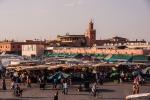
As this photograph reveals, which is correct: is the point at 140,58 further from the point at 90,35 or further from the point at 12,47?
the point at 12,47

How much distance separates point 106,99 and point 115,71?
8.58m

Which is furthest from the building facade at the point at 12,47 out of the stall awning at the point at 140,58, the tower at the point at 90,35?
the stall awning at the point at 140,58

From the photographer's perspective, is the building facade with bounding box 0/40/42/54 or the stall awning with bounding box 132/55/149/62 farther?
the building facade with bounding box 0/40/42/54

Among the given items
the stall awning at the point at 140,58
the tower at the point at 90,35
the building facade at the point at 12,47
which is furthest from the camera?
the tower at the point at 90,35

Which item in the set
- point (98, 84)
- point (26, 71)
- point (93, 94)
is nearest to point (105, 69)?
point (98, 84)

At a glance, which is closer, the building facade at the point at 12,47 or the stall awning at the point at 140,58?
the stall awning at the point at 140,58

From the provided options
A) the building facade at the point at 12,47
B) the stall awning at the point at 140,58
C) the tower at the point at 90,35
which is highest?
the tower at the point at 90,35

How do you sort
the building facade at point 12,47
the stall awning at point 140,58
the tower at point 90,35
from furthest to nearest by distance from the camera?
the tower at point 90,35
the building facade at point 12,47
the stall awning at point 140,58

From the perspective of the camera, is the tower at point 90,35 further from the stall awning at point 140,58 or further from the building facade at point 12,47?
the stall awning at point 140,58

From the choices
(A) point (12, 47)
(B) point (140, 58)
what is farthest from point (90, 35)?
(B) point (140, 58)

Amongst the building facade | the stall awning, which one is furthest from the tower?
the stall awning

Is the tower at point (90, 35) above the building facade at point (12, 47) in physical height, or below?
above

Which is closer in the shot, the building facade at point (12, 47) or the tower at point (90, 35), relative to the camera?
the building facade at point (12, 47)

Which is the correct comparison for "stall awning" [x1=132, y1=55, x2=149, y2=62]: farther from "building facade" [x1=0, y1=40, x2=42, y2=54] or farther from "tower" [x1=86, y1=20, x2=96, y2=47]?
"building facade" [x1=0, y1=40, x2=42, y2=54]
